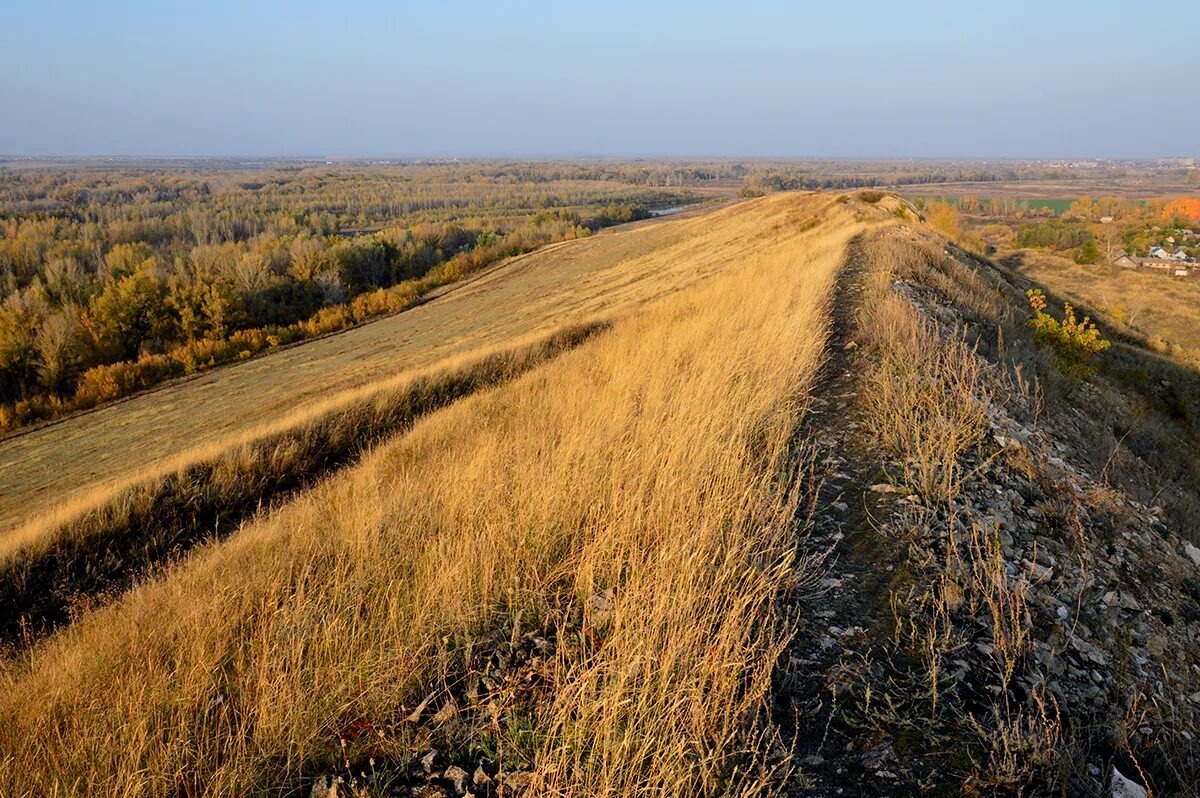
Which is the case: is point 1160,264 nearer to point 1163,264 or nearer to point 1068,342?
point 1163,264

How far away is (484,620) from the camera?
9.64 ft

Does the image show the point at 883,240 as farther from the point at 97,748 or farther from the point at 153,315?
the point at 153,315

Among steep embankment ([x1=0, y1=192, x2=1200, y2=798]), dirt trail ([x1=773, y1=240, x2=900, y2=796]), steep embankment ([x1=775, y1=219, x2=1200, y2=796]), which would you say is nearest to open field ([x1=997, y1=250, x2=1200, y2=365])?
steep embankment ([x1=775, y1=219, x2=1200, y2=796])

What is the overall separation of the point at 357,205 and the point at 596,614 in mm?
113866

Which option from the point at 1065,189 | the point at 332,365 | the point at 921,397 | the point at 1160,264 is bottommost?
the point at 332,365

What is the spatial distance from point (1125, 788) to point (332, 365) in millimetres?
21576

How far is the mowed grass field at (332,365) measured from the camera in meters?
13.3

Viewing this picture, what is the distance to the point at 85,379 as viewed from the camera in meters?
26.1

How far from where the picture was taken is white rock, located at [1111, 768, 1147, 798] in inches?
79.7

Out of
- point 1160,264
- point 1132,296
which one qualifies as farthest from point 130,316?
point 1160,264

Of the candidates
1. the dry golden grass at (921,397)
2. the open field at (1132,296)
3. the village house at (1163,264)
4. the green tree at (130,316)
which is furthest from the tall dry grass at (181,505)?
the village house at (1163,264)

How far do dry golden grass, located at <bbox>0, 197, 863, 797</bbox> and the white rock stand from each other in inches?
46.2

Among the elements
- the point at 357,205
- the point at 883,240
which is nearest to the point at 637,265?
the point at 883,240

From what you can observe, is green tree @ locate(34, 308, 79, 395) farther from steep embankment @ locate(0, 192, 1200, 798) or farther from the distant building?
the distant building
